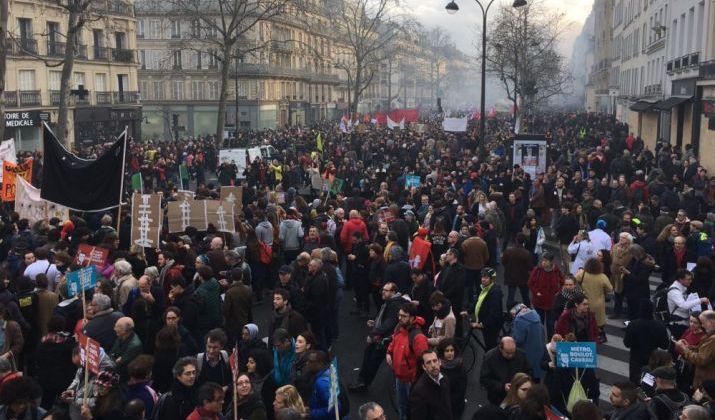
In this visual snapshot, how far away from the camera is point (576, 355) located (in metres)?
6.47

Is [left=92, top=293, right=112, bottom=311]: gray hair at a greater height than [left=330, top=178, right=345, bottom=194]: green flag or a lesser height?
lesser

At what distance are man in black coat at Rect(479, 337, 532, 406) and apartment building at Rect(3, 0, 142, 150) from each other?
105 feet

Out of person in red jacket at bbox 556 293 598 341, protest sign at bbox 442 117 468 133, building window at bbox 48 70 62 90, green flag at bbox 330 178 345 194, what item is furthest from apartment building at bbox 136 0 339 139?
person in red jacket at bbox 556 293 598 341

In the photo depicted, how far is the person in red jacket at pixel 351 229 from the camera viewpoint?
42.1ft

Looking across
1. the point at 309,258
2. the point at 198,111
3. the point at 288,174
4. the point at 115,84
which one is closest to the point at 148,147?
the point at 288,174

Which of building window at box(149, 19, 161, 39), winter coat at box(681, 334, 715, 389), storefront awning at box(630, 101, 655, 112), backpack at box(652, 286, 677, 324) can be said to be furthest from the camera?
building window at box(149, 19, 161, 39)

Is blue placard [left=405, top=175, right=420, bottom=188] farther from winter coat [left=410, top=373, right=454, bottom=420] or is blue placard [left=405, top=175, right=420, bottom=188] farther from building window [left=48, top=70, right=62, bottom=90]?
building window [left=48, top=70, right=62, bottom=90]

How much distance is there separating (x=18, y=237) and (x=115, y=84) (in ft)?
125

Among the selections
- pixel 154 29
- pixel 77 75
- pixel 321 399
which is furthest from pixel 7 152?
pixel 154 29

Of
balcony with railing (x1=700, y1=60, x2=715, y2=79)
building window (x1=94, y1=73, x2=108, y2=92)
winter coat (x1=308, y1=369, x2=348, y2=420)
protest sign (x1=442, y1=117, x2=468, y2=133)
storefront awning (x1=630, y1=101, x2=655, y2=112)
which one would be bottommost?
winter coat (x1=308, y1=369, x2=348, y2=420)

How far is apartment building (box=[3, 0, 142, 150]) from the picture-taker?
3825 cm

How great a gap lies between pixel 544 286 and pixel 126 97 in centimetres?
4269

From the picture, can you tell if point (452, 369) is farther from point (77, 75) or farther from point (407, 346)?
point (77, 75)

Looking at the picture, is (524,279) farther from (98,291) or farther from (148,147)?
(148,147)
